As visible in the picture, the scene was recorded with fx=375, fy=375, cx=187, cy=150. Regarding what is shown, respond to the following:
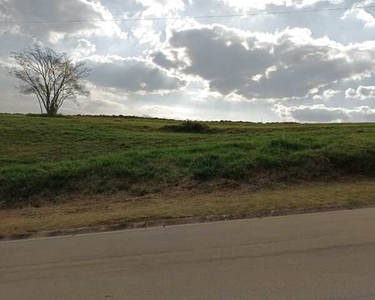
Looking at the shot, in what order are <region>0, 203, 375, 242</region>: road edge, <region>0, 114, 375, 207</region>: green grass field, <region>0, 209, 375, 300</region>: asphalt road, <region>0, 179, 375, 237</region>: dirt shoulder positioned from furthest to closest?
<region>0, 114, 375, 207</region>: green grass field < <region>0, 179, 375, 237</region>: dirt shoulder < <region>0, 203, 375, 242</region>: road edge < <region>0, 209, 375, 300</region>: asphalt road

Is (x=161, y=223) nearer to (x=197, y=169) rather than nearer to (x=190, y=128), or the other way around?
(x=197, y=169)

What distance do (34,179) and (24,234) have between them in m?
5.47

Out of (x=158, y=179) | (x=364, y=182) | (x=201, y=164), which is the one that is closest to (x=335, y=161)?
(x=364, y=182)

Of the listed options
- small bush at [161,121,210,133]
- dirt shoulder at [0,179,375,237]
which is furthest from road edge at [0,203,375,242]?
small bush at [161,121,210,133]

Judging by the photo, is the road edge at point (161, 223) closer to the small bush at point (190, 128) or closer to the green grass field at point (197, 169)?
the green grass field at point (197, 169)

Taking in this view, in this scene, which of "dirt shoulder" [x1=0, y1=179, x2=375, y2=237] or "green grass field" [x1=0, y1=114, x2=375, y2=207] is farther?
"green grass field" [x1=0, y1=114, x2=375, y2=207]

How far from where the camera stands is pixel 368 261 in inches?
199

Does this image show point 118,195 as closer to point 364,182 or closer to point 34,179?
point 34,179

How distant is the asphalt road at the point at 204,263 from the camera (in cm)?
441

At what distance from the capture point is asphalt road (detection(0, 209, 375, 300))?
4.41 meters

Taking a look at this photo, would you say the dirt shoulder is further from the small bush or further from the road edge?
the small bush

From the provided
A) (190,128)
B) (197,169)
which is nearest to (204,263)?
(197,169)

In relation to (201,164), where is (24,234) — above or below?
below

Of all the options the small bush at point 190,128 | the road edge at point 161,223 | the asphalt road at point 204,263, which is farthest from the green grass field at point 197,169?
the small bush at point 190,128
